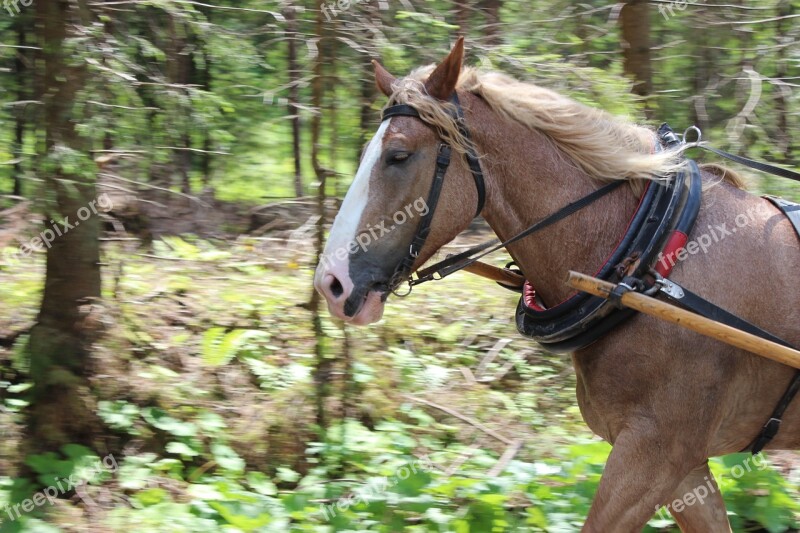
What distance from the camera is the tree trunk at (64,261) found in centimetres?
423

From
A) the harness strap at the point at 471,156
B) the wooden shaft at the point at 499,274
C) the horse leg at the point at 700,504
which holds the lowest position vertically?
the horse leg at the point at 700,504

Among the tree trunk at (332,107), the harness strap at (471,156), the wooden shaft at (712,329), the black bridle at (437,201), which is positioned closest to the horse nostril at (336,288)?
the black bridle at (437,201)

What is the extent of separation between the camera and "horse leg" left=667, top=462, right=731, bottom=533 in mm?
3215

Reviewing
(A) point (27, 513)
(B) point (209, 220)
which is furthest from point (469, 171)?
(B) point (209, 220)

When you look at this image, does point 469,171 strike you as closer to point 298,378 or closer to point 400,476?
point 400,476

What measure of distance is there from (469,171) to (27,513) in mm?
2731

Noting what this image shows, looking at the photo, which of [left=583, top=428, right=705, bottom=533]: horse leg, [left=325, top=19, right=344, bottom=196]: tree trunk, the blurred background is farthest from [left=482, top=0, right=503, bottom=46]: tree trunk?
[left=583, top=428, right=705, bottom=533]: horse leg

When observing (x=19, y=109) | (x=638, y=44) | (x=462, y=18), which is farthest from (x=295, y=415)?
(x=638, y=44)

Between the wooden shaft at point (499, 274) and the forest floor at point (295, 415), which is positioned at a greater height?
the wooden shaft at point (499, 274)

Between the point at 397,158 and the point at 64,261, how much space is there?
2.63 m

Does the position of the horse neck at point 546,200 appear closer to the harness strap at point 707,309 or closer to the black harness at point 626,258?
the black harness at point 626,258

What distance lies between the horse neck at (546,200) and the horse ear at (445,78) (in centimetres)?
13

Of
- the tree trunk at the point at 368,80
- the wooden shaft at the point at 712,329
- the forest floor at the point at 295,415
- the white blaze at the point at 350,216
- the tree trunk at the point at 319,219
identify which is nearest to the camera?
the wooden shaft at the point at 712,329

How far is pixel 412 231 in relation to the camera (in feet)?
9.22
